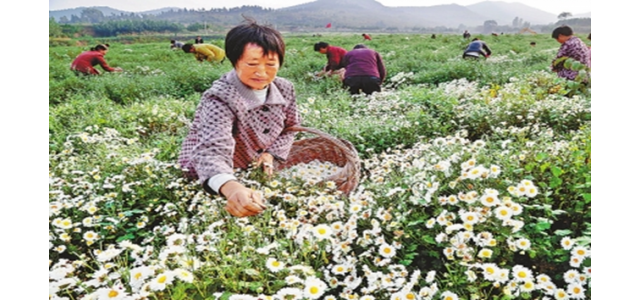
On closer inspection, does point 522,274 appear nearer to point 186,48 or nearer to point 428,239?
point 428,239

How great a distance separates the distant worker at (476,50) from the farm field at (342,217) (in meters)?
1.64

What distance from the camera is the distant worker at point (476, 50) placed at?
5429 mm

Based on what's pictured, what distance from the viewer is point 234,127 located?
2.44 metres

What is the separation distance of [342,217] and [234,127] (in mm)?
727

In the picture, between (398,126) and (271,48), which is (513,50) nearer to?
(398,126)

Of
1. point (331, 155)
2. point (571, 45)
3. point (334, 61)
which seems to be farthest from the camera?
point (334, 61)

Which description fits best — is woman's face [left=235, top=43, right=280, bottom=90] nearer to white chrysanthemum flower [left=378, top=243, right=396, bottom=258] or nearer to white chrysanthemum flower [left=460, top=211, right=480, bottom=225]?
white chrysanthemum flower [left=378, top=243, right=396, bottom=258]

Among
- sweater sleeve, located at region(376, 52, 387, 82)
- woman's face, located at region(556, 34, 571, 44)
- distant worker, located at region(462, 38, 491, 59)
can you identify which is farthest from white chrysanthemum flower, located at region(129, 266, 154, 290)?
distant worker, located at region(462, 38, 491, 59)

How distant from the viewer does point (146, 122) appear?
3.83 meters

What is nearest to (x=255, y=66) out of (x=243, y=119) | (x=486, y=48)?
(x=243, y=119)

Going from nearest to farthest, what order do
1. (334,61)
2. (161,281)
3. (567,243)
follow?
1. (161,281)
2. (567,243)
3. (334,61)

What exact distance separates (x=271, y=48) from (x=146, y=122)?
198cm

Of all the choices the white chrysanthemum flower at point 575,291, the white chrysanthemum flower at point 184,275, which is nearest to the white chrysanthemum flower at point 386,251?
the white chrysanthemum flower at point 575,291

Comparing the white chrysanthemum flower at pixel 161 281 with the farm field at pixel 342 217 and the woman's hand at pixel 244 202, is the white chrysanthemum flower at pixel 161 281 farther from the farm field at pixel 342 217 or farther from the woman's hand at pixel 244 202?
the woman's hand at pixel 244 202
